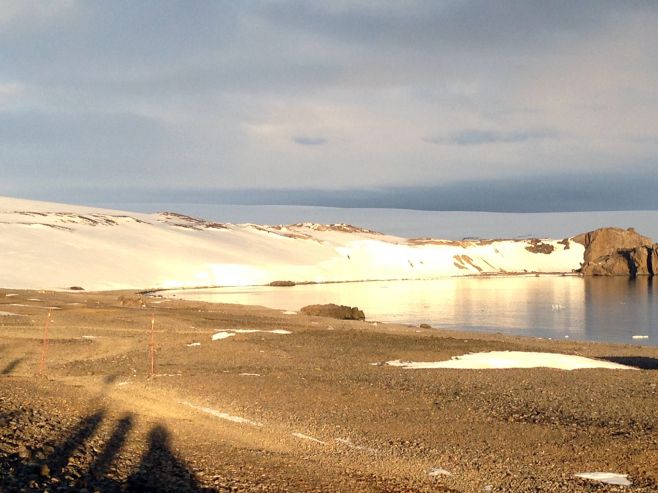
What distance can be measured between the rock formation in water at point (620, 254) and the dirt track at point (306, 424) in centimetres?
11455

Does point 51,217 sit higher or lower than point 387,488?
higher

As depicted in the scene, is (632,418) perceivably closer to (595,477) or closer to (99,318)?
(595,477)

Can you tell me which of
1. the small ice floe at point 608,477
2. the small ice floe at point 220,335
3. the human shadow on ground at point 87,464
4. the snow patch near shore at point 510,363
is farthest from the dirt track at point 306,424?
the small ice floe at point 220,335

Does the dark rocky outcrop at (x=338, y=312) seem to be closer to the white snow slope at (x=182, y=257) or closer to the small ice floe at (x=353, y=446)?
the small ice floe at (x=353, y=446)

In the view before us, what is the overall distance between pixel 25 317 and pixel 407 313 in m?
28.6

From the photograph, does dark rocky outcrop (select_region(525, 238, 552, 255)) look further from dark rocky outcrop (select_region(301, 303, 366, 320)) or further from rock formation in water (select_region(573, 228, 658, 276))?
dark rocky outcrop (select_region(301, 303, 366, 320))

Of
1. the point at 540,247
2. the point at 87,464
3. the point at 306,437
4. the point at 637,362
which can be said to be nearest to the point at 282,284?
the point at 637,362

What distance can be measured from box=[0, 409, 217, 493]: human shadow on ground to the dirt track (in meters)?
0.03

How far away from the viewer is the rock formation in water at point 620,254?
12912 cm

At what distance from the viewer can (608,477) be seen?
384 inches

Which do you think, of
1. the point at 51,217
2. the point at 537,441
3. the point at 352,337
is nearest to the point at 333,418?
the point at 537,441

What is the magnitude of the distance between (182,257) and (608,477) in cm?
9277

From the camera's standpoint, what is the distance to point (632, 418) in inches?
528

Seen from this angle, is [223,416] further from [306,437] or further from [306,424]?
[306,437]
